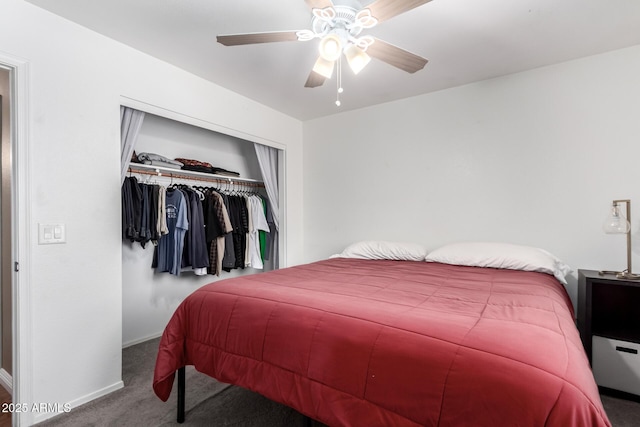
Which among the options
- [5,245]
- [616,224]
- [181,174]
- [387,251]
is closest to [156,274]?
[181,174]

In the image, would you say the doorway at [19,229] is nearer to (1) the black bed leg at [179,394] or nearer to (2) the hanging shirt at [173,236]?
(1) the black bed leg at [179,394]

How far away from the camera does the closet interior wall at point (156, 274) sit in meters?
2.96

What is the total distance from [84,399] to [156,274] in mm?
1317

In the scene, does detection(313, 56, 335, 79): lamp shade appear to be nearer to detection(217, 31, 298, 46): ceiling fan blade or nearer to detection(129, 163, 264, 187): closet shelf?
detection(217, 31, 298, 46): ceiling fan blade

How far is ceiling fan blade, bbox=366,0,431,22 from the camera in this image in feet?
4.65

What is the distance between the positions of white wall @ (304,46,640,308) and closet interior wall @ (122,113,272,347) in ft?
4.95

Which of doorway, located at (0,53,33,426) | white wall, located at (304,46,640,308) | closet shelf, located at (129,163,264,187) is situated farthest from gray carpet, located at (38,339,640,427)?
closet shelf, located at (129,163,264,187)

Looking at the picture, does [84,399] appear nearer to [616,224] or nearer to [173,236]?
[173,236]

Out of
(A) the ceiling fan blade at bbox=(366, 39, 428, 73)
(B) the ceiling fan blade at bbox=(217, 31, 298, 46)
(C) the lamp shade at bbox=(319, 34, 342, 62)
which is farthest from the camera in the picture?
(A) the ceiling fan blade at bbox=(366, 39, 428, 73)

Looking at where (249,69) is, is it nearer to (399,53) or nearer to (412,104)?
(399,53)

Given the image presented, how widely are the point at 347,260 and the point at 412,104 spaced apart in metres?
1.79

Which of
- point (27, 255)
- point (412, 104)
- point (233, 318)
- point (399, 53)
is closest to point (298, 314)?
point (233, 318)

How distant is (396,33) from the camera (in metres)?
2.14

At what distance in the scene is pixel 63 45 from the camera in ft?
6.42
